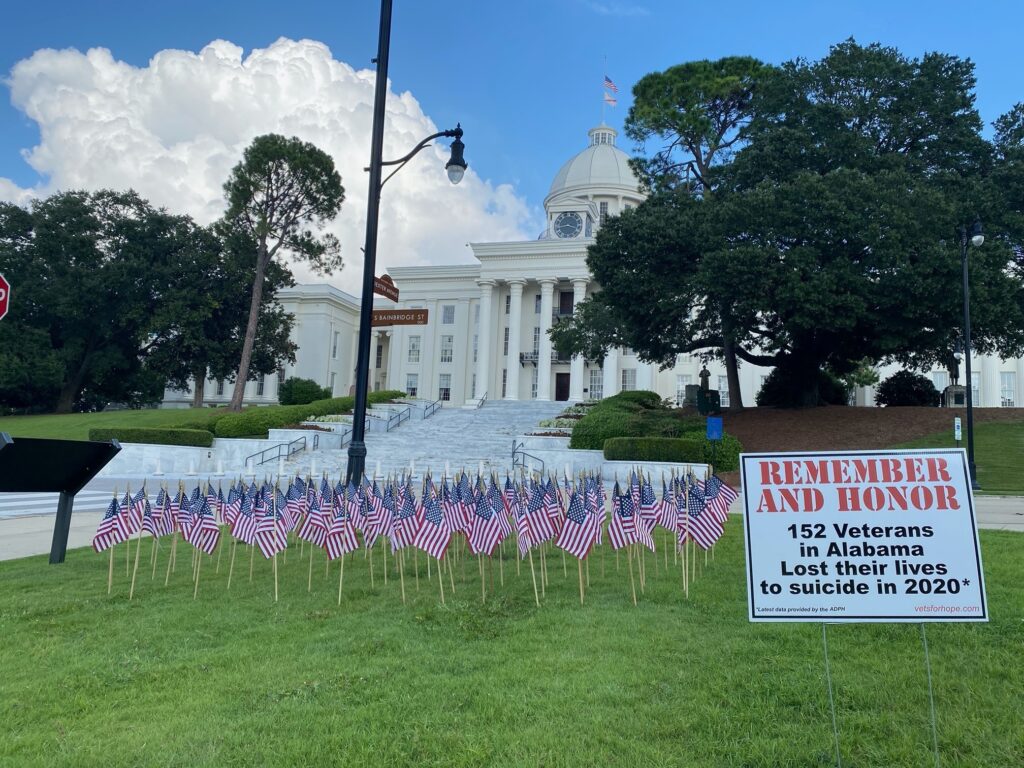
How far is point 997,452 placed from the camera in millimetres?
A: 24797

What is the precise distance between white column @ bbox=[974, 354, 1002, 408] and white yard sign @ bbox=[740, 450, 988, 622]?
58219 mm

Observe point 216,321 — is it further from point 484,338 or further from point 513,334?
point 513,334

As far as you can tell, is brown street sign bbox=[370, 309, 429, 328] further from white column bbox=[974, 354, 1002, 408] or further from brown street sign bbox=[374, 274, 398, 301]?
white column bbox=[974, 354, 1002, 408]

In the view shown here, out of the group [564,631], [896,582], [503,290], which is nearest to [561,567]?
[564,631]

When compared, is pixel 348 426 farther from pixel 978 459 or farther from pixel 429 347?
pixel 429 347

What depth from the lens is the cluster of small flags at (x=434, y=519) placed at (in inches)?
291

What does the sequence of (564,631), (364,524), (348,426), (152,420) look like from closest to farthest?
(564,631)
(364,524)
(348,426)
(152,420)

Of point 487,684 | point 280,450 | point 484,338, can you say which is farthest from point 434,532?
point 484,338

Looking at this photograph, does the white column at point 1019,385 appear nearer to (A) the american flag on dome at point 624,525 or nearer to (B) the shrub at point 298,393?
(B) the shrub at point 298,393

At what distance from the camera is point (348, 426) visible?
29.9 m

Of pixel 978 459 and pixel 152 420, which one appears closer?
pixel 978 459

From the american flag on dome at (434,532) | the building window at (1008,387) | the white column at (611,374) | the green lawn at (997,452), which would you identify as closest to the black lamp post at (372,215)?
the american flag on dome at (434,532)

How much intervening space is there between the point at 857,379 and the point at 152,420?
4825 cm

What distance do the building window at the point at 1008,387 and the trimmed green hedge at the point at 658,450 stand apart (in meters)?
43.1
